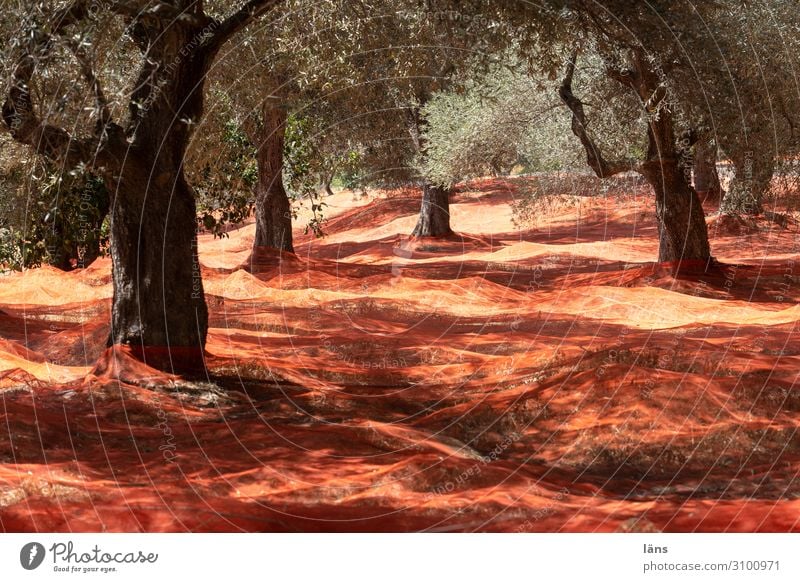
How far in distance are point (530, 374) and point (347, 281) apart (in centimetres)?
1533

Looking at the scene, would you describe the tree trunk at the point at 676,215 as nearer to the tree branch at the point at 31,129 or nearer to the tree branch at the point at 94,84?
the tree branch at the point at 94,84

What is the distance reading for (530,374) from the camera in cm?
1708

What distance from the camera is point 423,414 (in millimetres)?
14797

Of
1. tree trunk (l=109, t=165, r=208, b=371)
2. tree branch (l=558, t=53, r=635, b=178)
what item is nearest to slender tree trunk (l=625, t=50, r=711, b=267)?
tree branch (l=558, t=53, r=635, b=178)

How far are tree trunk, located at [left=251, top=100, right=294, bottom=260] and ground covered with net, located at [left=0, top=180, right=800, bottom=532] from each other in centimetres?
472

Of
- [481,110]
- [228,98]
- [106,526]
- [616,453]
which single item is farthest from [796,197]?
[106,526]

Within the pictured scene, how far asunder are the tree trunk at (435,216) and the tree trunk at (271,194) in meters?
9.77

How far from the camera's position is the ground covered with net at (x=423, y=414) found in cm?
939

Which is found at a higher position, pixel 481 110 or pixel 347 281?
pixel 481 110

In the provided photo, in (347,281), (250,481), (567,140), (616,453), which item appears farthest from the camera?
(567,140)

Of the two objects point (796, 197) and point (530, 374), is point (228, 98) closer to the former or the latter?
point (530, 374)
